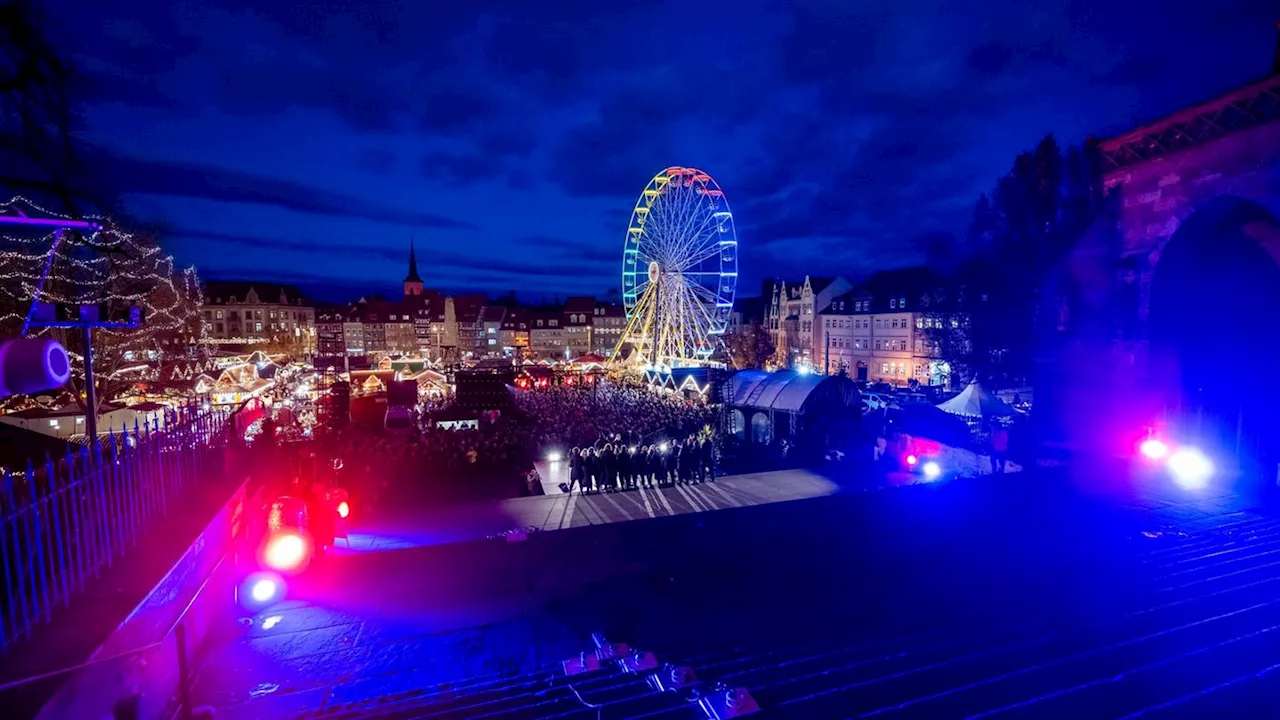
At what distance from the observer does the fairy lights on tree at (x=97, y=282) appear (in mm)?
14742

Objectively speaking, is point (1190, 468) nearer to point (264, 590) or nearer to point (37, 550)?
point (264, 590)

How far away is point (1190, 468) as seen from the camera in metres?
9.58

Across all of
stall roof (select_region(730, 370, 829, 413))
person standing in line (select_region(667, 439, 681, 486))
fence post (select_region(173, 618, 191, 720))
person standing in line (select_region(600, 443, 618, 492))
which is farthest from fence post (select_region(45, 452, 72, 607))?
stall roof (select_region(730, 370, 829, 413))

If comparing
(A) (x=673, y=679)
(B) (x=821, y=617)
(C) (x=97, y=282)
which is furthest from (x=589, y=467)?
(C) (x=97, y=282)

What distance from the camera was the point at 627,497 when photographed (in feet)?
37.2

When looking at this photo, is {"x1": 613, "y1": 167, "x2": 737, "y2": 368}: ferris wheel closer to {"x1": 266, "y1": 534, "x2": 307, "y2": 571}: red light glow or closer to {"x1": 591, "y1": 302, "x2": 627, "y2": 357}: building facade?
{"x1": 266, "y1": 534, "x2": 307, "y2": 571}: red light glow

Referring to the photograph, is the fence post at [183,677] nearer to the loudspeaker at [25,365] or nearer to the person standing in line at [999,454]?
the loudspeaker at [25,365]

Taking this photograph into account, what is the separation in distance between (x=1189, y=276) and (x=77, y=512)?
646 inches

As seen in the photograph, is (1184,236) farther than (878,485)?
No

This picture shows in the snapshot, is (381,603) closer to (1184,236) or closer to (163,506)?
(163,506)

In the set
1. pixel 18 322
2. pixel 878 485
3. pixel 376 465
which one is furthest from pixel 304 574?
pixel 18 322

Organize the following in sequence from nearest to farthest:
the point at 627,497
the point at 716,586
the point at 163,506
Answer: the point at 163,506
the point at 716,586
the point at 627,497

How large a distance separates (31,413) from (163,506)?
16.0 meters

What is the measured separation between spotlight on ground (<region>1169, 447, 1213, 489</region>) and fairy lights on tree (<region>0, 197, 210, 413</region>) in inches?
795
